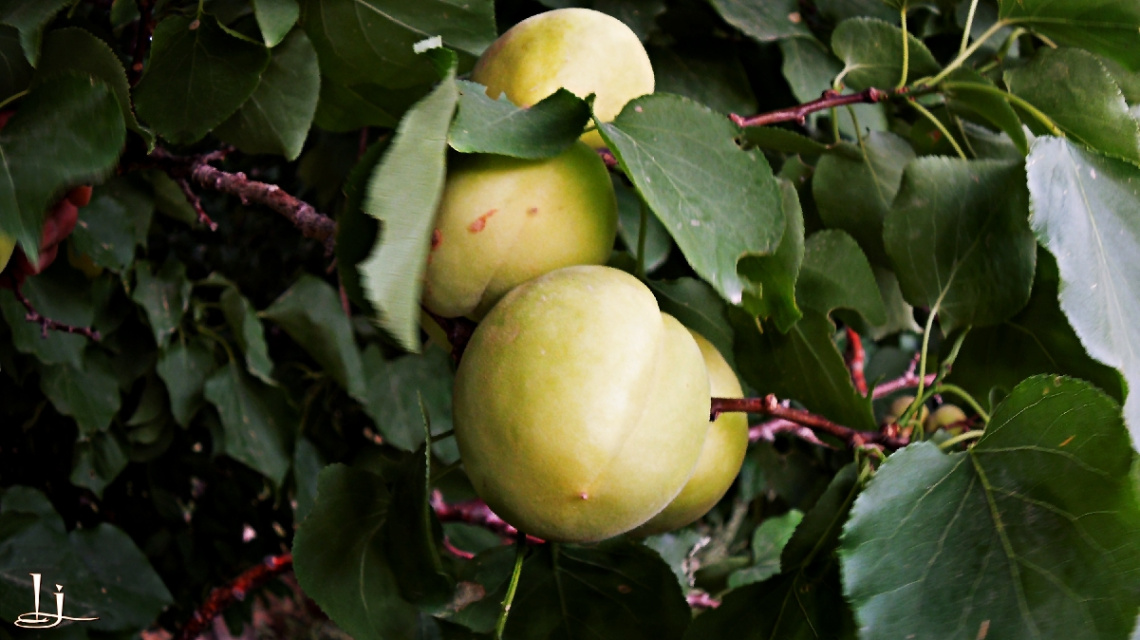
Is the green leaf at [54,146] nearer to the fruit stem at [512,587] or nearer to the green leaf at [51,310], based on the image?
the fruit stem at [512,587]

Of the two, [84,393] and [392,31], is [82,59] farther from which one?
[84,393]

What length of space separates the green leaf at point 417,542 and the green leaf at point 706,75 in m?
0.44

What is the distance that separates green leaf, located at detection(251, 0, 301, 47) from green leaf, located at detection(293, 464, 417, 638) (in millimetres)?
255

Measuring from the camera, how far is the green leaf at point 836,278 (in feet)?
1.54

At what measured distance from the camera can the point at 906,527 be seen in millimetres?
352

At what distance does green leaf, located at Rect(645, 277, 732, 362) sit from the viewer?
0.47 m

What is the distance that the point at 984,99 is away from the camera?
1.60 ft

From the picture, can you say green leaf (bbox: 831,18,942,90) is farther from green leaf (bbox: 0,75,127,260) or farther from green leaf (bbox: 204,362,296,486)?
green leaf (bbox: 204,362,296,486)

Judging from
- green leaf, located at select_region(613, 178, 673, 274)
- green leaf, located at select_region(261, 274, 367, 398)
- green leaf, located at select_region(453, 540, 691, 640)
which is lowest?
green leaf, located at select_region(261, 274, 367, 398)

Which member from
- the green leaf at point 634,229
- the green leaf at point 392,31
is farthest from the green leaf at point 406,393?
the green leaf at point 392,31
